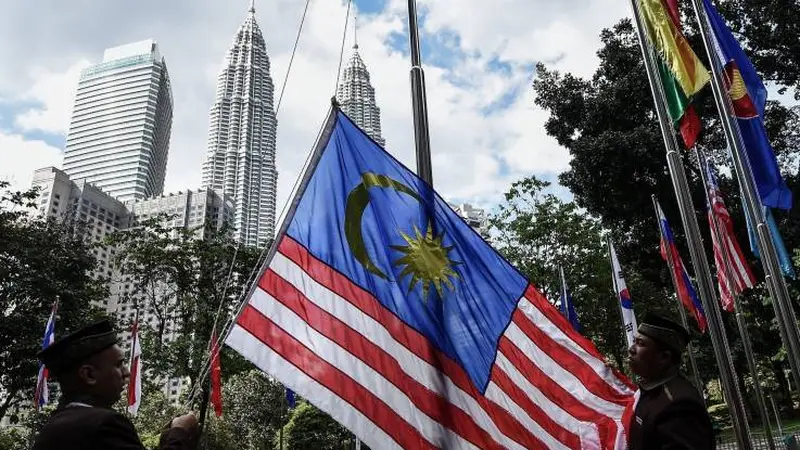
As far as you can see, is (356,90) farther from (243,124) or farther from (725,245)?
(243,124)

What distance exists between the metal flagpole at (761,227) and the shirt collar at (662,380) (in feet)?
11.9

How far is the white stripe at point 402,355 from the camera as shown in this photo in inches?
165

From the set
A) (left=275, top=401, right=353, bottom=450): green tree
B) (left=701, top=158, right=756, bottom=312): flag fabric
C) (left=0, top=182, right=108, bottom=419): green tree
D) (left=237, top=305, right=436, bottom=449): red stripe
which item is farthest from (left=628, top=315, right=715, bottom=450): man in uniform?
(left=275, top=401, right=353, bottom=450): green tree

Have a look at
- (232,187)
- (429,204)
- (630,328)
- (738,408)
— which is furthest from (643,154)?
(232,187)

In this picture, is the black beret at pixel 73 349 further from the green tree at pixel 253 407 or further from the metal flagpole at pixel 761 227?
the green tree at pixel 253 407

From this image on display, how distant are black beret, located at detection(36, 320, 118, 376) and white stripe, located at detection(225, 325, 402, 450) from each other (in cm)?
115

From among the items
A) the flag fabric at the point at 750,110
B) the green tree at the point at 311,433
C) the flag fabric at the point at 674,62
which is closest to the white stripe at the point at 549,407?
the flag fabric at the point at 750,110

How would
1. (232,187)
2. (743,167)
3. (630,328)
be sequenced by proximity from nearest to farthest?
(743,167) < (630,328) < (232,187)

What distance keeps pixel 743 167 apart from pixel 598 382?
407 cm

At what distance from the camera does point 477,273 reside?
4656 mm

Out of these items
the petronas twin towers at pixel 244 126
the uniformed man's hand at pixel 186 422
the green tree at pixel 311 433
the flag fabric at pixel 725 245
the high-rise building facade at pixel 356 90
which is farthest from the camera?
the petronas twin towers at pixel 244 126

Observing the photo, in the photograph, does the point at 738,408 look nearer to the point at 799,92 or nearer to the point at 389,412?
the point at 389,412

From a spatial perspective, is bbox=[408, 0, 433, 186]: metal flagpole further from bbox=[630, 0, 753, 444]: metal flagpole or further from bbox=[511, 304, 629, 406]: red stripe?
bbox=[630, 0, 753, 444]: metal flagpole

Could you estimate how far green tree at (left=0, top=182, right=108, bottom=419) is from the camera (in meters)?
24.5
